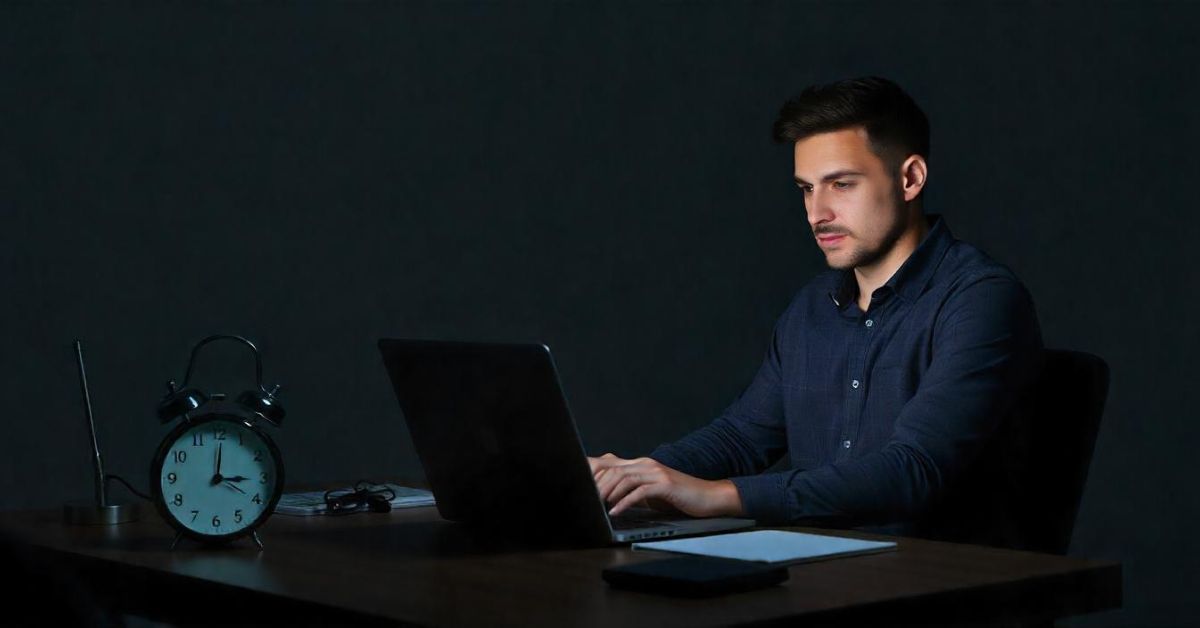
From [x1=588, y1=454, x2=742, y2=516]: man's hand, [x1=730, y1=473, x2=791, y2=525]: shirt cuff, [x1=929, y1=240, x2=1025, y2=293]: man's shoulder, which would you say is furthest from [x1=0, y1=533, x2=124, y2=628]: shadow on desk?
[x1=929, y1=240, x2=1025, y2=293]: man's shoulder

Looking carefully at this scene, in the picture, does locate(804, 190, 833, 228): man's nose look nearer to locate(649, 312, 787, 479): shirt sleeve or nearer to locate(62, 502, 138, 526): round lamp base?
locate(649, 312, 787, 479): shirt sleeve

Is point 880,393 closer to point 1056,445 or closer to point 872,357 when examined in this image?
point 872,357

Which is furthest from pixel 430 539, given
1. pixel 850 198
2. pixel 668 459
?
pixel 850 198

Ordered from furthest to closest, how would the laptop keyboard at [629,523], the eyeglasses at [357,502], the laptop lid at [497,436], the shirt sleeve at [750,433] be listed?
the shirt sleeve at [750,433]
the eyeglasses at [357,502]
the laptop keyboard at [629,523]
the laptop lid at [497,436]

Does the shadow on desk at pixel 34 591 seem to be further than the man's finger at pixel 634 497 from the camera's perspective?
No

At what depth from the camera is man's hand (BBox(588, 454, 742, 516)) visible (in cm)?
186

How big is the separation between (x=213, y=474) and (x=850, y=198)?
1121mm

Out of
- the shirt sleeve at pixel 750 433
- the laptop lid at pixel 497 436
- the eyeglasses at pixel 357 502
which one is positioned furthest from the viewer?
the shirt sleeve at pixel 750 433

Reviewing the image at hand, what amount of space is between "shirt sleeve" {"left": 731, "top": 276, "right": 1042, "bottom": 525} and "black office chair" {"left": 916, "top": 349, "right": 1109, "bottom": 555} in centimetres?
4

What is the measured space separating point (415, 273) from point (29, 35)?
1.02 meters

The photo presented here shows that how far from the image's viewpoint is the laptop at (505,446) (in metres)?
1.69

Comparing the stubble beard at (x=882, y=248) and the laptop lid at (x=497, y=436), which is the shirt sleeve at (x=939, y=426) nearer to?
the stubble beard at (x=882, y=248)

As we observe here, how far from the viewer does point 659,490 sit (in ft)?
6.11

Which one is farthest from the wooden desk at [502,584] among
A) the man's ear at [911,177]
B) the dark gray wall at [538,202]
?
the dark gray wall at [538,202]
